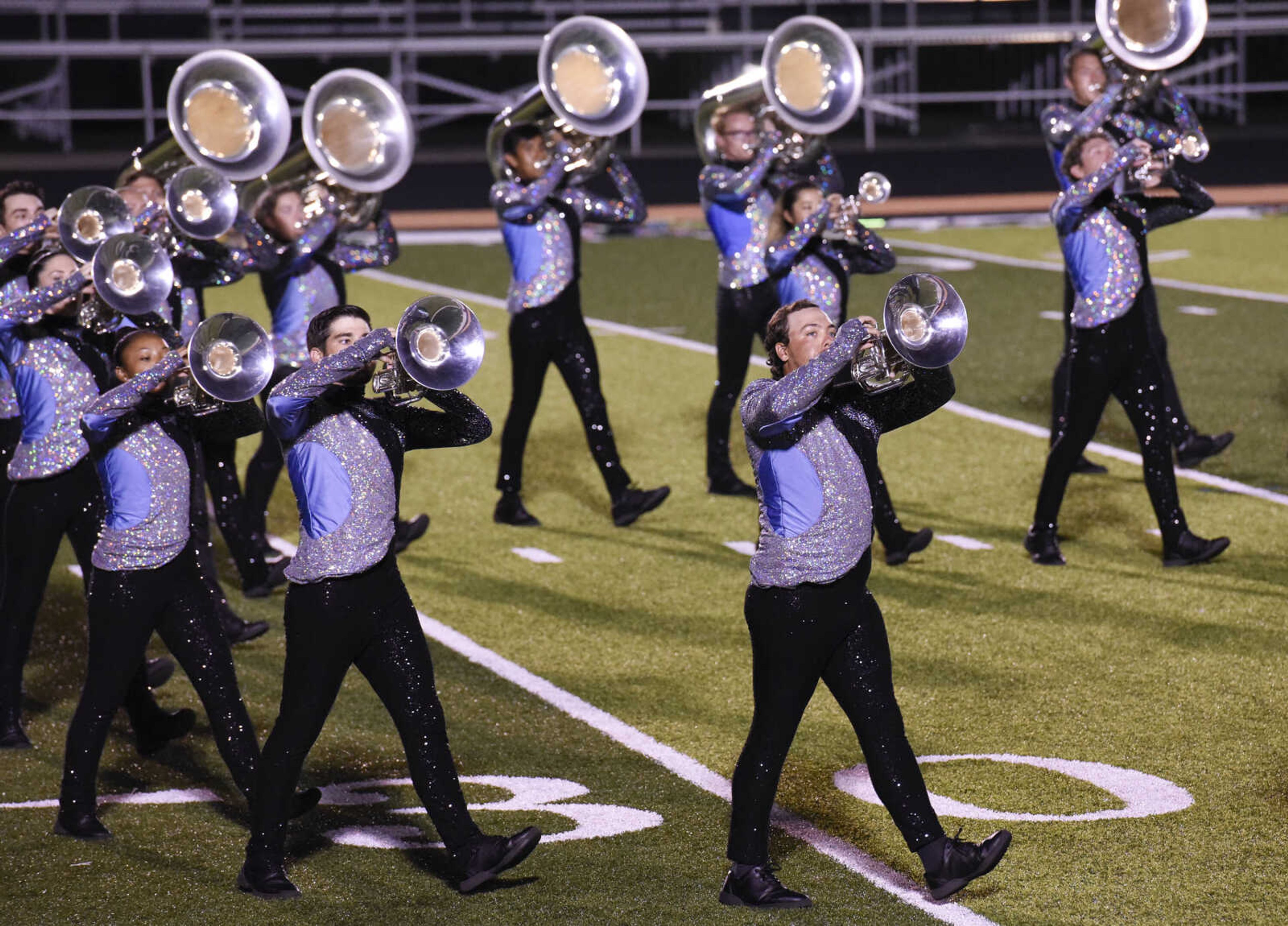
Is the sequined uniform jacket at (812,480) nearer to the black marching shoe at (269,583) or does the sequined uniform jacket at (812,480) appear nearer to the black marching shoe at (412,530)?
the black marching shoe at (269,583)

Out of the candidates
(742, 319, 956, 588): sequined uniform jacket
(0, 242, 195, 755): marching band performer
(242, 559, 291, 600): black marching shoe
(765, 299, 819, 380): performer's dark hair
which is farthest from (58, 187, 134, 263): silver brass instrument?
(742, 319, 956, 588): sequined uniform jacket

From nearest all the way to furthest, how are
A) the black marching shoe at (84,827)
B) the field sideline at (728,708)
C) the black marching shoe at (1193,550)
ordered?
the field sideline at (728,708) → the black marching shoe at (84,827) → the black marching shoe at (1193,550)

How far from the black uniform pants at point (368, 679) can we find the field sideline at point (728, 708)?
231mm

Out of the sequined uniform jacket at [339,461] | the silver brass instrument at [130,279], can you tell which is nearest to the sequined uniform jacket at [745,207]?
the silver brass instrument at [130,279]

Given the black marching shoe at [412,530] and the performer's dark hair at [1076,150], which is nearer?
the performer's dark hair at [1076,150]

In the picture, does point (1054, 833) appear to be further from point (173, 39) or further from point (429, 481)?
point (173, 39)

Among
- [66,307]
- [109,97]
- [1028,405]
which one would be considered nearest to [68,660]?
[66,307]

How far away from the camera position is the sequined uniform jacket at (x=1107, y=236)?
7062mm

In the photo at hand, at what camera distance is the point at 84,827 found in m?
5.06

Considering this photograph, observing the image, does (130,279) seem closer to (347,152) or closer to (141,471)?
(141,471)

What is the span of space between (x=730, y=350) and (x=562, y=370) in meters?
0.76

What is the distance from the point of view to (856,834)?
4938mm

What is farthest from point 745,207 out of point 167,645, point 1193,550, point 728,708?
point 167,645

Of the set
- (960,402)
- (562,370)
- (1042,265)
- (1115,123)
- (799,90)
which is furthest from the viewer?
(1042,265)
